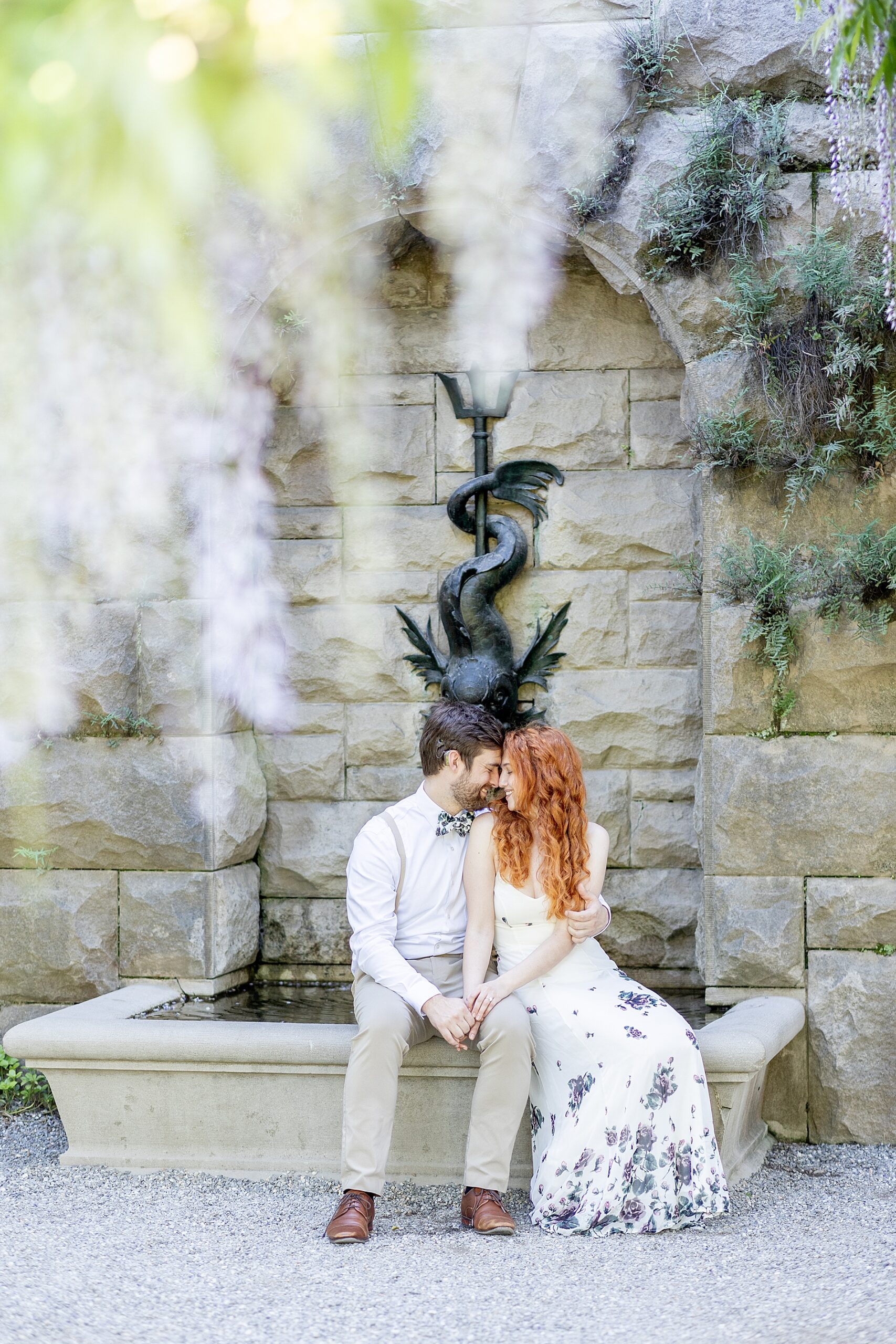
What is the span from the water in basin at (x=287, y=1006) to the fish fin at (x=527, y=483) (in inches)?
68.5

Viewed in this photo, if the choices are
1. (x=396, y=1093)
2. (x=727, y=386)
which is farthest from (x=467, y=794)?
(x=727, y=386)

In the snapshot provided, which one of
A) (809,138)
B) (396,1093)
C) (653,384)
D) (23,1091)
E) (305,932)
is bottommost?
(23,1091)

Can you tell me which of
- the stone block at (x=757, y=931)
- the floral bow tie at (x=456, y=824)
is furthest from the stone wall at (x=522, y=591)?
the floral bow tie at (x=456, y=824)

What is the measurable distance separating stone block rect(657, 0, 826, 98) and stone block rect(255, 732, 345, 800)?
2537 millimetres

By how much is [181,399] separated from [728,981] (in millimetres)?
2604

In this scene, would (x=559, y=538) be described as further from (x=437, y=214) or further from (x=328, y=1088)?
(x=328, y=1088)

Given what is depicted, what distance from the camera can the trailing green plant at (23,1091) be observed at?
4426 millimetres

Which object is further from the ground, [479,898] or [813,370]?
[813,370]

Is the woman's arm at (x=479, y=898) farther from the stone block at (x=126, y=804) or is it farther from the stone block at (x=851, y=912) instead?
the stone block at (x=126, y=804)

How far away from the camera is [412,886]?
3.61 meters

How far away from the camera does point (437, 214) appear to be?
4375 millimetres

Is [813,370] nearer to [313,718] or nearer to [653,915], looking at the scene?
[653,915]

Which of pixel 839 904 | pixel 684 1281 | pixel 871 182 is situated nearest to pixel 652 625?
pixel 839 904

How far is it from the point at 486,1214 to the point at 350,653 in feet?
7.09
